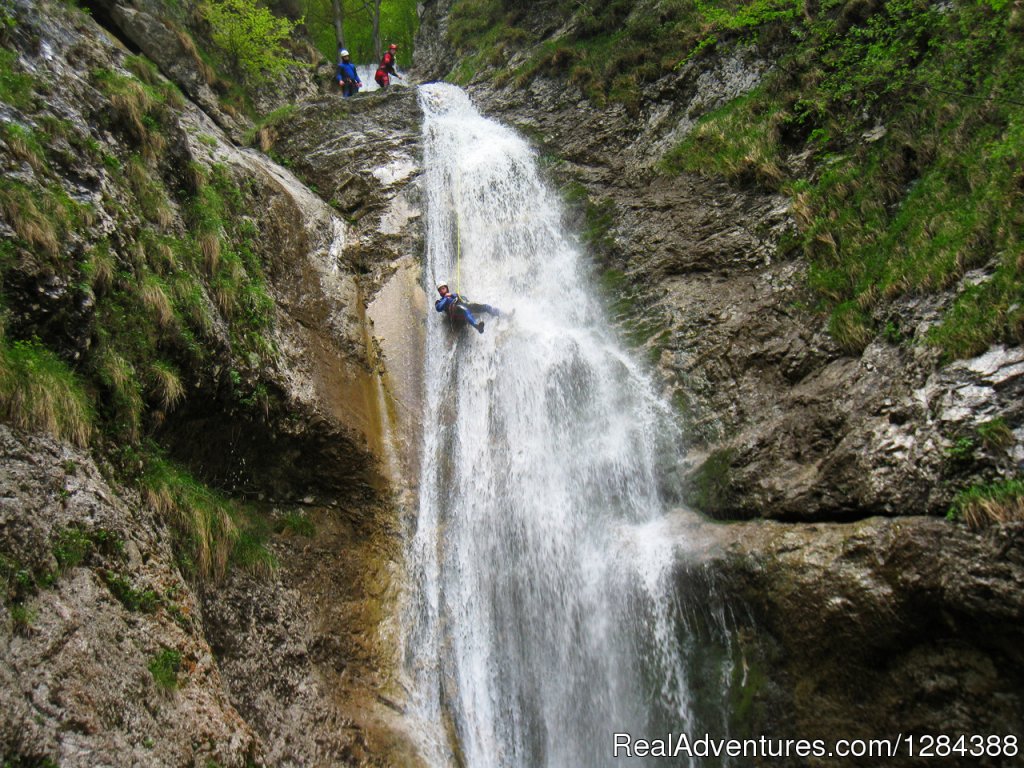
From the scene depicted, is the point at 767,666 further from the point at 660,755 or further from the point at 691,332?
the point at 691,332

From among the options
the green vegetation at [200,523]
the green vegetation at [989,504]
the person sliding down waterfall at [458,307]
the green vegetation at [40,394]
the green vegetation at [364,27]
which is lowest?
the green vegetation at [989,504]

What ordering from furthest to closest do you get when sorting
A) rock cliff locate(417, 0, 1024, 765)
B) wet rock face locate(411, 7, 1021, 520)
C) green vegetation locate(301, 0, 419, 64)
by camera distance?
green vegetation locate(301, 0, 419, 64) < wet rock face locate(411, 7, 1021, 520) < rock cliff locate(417, 0, 1024, 765)

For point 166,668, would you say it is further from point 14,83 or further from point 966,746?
point 966,746

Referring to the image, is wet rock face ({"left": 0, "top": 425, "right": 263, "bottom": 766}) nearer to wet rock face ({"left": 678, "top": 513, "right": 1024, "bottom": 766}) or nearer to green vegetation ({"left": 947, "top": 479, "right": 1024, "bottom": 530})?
wet rock face ({"left": 678, "top": 513, "right": 1024, "bottom": 766})

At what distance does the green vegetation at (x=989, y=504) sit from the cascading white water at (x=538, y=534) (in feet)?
10.9

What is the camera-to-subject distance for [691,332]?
9.99 m

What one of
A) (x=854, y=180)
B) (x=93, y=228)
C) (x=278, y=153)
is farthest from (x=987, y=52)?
(x=278, y=153)

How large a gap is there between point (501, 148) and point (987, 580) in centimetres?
1334

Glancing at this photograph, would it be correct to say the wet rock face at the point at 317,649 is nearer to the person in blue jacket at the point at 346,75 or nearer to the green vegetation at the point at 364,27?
the person in blue jacket at the point at 346,75

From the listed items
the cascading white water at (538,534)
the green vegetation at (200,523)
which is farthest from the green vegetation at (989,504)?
the green vegetation at (200,523)

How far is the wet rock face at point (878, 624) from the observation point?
5445 millimetres

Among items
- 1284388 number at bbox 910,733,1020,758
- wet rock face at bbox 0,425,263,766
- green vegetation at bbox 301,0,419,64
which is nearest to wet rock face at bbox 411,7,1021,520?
1284388 number at bbox 910,733,1020,758

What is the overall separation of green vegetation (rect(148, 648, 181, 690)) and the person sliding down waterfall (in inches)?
301

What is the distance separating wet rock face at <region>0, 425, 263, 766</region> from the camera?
3.95 meters
